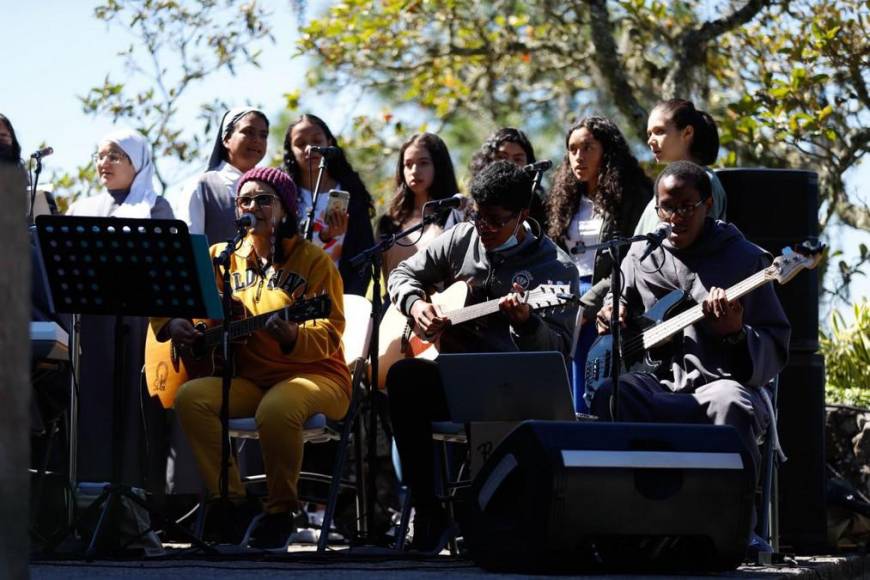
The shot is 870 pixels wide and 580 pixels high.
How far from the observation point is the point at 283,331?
5.95 meters

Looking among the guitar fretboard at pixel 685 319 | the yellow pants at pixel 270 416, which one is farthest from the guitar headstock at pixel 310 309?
the guitar fretboard at pixel 685 319

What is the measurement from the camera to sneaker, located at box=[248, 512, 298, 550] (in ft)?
19.6

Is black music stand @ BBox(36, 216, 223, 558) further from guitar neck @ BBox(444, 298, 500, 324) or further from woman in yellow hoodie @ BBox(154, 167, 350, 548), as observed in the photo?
guitar neck @ BBox(444, 298, 500, 324)

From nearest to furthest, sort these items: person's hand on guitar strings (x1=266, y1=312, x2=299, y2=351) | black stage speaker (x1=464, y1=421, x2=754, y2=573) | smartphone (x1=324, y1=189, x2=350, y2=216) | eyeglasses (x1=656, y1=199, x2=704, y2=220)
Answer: black stage speaker (x1=464, y1=421, x2=754, y2=573) < eyeglasses (x1=656, y1=199, x2=704, y2=220) < person's hand on guitar strings (x1=266, y1=312, x2=299, y2=351) < smartphone (x1=324, y1=189, x2=350, y2=216)

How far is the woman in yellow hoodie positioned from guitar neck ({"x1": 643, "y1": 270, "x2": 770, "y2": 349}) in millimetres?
1323

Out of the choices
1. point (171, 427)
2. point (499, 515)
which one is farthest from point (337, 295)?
point (499, 515)

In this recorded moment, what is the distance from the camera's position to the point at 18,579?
2.56 m

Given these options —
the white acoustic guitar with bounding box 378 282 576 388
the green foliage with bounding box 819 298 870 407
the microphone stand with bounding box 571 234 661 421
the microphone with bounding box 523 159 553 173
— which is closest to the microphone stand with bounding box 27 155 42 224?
the white acoustic guitar with bounding box 378 282 576 388

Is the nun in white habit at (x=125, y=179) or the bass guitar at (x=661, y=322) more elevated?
the nun in white habit at (x=125, y=179)

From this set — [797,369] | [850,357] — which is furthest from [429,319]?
[850,357]

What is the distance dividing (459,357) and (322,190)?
6.51ft

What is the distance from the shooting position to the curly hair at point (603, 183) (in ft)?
22.3

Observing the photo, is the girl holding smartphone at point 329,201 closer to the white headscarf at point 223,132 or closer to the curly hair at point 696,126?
the white headscarf at point 223,132

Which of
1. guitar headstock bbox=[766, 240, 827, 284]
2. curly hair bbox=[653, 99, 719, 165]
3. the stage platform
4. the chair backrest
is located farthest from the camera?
the chair backrest
